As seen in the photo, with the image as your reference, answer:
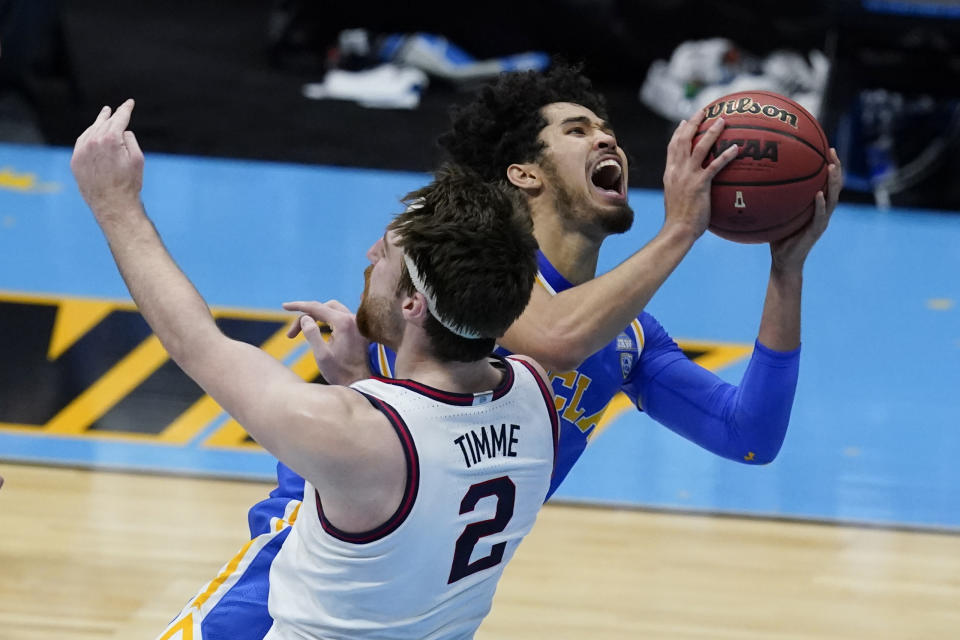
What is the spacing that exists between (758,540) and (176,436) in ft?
8.40

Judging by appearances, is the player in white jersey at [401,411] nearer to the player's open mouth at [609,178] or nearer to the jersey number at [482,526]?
the jersey number at [482,526]

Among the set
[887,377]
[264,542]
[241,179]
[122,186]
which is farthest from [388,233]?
[241,179]

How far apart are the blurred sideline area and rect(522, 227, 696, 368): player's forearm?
7.43m

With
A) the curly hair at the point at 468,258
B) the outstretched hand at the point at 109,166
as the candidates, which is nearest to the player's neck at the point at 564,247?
the curly hair at the point at 468,258

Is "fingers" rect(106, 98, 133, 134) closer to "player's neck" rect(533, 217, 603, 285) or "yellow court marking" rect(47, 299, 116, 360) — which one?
"player's neck" rect(533, 217, 603, 285)

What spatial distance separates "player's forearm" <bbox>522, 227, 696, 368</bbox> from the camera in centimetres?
287

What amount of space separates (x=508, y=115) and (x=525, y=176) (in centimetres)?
28

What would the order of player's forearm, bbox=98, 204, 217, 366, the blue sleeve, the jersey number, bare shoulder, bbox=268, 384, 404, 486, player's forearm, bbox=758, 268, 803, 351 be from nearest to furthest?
bare shoulder, bbox=268, 384, 404, 486
player's forearm, bbox=98, 204, 217, 366
the jersey number
player's forearm, bbox=758, 268, 803, 351
the blue sleeve

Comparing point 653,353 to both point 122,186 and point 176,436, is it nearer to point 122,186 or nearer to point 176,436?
point 122,186

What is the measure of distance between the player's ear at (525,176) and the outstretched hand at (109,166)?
3.98 ft

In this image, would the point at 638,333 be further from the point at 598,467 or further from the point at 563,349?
the point at 598,467

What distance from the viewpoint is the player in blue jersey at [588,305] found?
9.58 feet

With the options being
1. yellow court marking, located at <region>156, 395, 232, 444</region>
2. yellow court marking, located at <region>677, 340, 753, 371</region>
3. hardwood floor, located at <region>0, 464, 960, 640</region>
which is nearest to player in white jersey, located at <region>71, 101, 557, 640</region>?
hardwood floor, located at <region>0, 464, 960, 640</region>

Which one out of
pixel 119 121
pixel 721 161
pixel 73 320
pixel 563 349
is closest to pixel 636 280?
pixel 563 349
